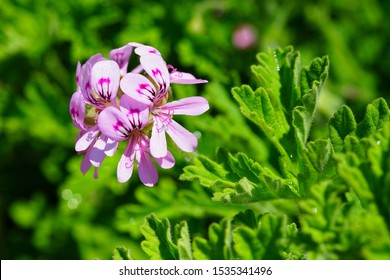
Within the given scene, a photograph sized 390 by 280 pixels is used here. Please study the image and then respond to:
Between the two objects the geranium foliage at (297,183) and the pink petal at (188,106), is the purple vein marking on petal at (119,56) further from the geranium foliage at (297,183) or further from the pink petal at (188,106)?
the geranium foliage at (297,183)

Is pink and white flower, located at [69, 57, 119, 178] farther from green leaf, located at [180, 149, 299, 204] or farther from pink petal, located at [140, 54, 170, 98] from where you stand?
green leaf, located at [180, 149, 299, 204]

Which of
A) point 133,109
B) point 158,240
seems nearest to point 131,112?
point 133,109

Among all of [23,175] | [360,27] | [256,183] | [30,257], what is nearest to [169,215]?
[256,183]

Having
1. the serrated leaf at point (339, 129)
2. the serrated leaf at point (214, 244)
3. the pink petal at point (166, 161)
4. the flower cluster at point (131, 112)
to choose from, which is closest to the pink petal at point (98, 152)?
the flower cluster at point (131, 112)

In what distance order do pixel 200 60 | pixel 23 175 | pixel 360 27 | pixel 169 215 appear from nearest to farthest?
pixel 169 215, pixel 200 60, pixel 23 175, pixel 360 27

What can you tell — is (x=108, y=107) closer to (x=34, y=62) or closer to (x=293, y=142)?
(x=293, y=142)

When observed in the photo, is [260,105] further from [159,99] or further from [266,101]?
[159,99]

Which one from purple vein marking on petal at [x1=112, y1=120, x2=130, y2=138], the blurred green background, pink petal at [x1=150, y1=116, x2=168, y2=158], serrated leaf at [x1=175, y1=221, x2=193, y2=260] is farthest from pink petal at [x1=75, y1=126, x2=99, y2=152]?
the blurred green background
